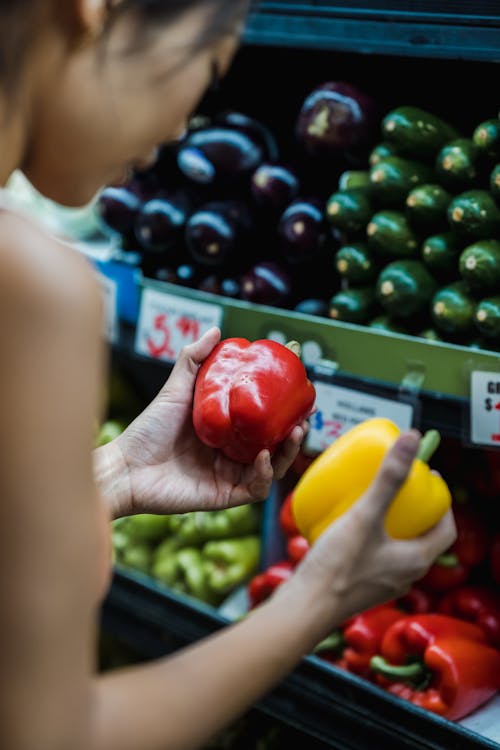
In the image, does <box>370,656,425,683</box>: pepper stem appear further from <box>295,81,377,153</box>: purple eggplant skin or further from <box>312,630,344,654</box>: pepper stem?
<box>295,81,377,153</box>: purple eggplant skin

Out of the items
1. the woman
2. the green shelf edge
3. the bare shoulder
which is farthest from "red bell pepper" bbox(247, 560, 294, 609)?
the bare shoulder

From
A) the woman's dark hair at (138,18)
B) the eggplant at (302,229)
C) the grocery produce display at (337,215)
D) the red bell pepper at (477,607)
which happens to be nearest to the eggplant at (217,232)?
the grocery produce display at (337,215)

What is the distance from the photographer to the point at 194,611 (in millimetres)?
1874

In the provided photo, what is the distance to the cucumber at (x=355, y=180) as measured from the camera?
1772 mm

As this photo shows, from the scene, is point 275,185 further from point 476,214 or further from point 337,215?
point 476,214

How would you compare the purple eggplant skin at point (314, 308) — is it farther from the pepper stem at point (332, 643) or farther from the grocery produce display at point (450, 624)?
the pepper stem at point (332, 643)

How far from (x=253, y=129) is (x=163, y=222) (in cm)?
27

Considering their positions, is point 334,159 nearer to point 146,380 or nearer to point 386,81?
point 386,81

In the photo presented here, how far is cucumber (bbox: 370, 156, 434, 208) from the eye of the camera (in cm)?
167

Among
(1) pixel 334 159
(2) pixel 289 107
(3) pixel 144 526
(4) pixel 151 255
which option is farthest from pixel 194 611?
(2) pixel 289 107

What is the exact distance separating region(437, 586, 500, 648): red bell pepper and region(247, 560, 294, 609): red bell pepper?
0.32m

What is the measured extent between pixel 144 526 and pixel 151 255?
64cm

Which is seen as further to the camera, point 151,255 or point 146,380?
point 146,380

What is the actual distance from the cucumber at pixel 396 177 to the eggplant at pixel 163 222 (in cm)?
48
